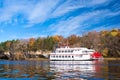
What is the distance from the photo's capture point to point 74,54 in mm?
130000

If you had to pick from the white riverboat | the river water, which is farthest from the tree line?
the river water

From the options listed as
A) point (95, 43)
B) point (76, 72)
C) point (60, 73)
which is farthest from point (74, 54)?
point (60, 73)

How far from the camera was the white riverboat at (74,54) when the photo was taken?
127688 mm

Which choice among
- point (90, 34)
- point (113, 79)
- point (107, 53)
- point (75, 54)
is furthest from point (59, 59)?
point (113, 79)

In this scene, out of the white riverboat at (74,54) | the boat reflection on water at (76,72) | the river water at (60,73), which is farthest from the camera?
the white riverboat at (74,54)

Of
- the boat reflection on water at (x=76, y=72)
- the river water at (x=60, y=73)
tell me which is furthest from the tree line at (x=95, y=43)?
the river water at (x=60, y=73)

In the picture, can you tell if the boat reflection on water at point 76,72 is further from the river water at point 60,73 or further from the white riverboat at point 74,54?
the white riverboat at point 74,54

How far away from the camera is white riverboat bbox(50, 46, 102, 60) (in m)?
128

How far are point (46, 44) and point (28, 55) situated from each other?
1754 cm

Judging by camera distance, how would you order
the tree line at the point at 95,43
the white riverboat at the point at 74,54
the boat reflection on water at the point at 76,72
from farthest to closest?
the tree line at the point at 95,43 < the white riverboat at the point at 74,54 < the boat reflection on water at the point at 76,72

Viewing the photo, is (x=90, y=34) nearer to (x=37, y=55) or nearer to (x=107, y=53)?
(x=107, y=53)

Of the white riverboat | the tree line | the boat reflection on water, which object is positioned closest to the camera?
the boat reflection on water

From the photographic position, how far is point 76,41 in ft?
638

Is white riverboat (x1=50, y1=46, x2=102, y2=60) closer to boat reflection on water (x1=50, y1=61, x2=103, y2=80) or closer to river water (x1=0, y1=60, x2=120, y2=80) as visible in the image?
boat reflection on water (x1=50, y1=61, x2=103, y2=80)
